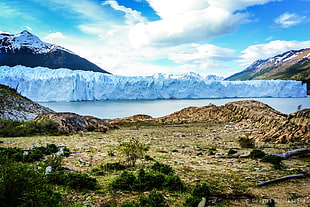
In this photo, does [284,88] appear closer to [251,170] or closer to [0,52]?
[251,170]

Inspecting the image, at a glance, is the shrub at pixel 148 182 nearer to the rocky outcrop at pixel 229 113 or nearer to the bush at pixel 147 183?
the bush at pixel 147 183

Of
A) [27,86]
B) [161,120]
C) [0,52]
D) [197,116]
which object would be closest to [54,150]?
[161,120]

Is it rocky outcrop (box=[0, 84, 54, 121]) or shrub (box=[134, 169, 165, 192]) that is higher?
rocky outcrop (box=[0, 84, 54, 121])

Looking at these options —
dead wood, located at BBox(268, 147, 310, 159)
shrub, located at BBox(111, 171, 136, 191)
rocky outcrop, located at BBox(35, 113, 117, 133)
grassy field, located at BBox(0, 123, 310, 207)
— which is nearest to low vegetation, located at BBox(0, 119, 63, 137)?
rocky outcrop, located at BBox(35, 113, 117, 133)

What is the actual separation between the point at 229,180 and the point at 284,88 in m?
94.6

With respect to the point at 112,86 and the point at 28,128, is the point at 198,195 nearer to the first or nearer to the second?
the point at 28,128

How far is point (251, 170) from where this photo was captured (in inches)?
363

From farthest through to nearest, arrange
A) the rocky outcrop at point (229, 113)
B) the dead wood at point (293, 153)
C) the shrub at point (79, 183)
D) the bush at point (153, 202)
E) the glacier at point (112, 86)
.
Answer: the glacier at point (112, 86) < the rocky outcrop at point (229, 113) < the dead wood at point (293, 153) < the shrub at point (79, 183) < the bush at point (153, 202)

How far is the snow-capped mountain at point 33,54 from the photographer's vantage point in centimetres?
13788

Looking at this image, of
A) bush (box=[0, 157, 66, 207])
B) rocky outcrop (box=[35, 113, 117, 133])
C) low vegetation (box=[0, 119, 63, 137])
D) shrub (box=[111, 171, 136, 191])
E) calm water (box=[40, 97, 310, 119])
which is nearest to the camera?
bush (box=[0, 157, 66, 207])

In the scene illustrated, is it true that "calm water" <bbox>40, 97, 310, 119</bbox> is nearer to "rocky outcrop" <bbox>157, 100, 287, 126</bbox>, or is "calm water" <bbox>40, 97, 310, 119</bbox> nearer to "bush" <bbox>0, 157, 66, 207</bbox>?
"rocky outcrop" <bbox>157, 100, 287, 126</bbox>

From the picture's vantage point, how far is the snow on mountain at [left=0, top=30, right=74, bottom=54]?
464 feet

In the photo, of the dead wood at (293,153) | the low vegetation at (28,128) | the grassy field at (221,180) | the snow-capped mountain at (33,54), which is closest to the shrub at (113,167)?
the grassy field at (221,180)

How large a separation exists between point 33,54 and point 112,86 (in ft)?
298
